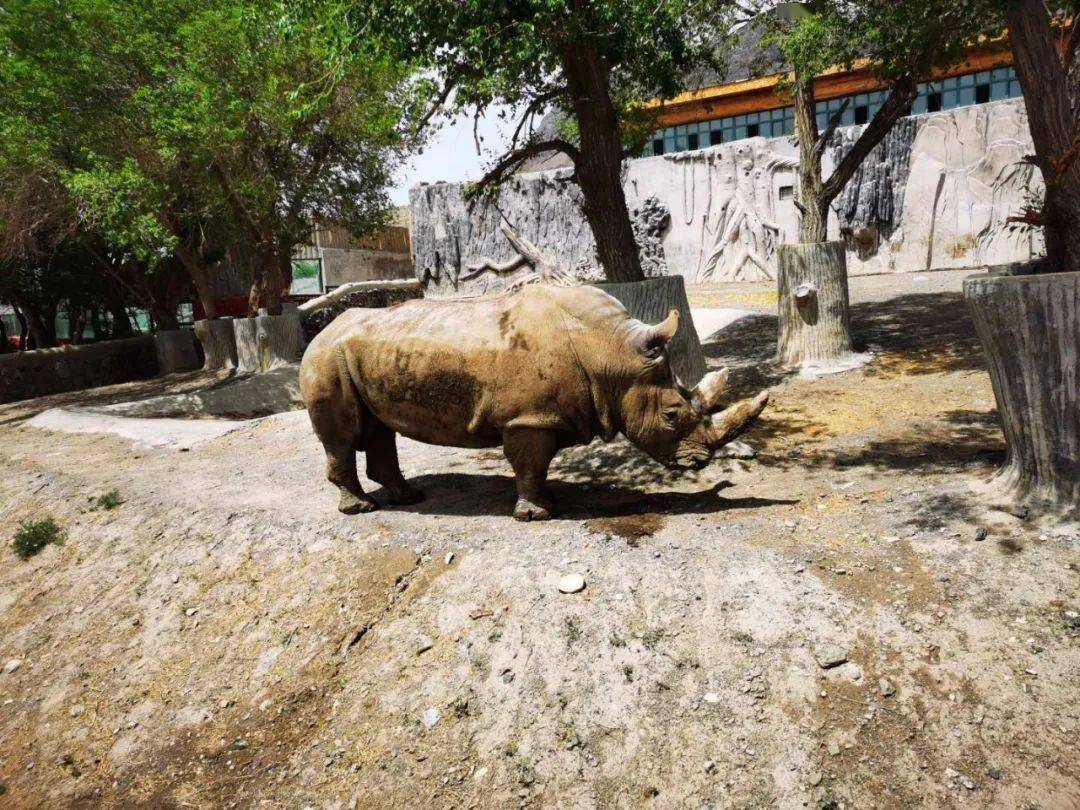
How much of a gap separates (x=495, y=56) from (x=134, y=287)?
18.4m

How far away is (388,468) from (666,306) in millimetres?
3590

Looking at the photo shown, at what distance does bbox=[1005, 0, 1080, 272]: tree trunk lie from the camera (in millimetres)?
5980

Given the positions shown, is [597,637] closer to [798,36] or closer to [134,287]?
[798,36]

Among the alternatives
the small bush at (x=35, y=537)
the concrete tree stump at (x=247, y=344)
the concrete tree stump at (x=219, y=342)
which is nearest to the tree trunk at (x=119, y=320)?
the concrete tree stump at (x=219, y=342)

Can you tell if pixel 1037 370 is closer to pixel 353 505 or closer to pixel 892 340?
pixel 353 505

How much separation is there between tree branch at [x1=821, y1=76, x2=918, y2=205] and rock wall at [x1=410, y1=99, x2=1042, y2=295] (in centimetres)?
774

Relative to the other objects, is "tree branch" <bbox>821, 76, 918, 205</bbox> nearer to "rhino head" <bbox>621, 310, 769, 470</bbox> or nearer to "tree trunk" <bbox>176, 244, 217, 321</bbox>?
"rhino head" <bbox>621, 310, 769, 470</bbox>

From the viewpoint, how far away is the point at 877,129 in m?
10.3

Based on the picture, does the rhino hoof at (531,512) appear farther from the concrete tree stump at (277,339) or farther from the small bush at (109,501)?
the concrete tree stump at (277,339)

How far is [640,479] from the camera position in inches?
265

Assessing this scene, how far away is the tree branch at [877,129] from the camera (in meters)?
10.1

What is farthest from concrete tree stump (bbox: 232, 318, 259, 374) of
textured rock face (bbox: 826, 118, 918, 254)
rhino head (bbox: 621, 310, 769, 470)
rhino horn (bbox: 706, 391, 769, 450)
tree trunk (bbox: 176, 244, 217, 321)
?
textured rock face (bbox: 826, 118, 918, 254)

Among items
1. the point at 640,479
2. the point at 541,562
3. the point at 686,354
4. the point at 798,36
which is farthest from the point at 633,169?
the point at 541,562

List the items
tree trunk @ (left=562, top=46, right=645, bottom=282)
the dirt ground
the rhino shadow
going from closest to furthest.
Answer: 1. the dirt ground
2. the rhino shadow
3. tree trunk @ (left=562, top=46, right=645, bottom=282)
